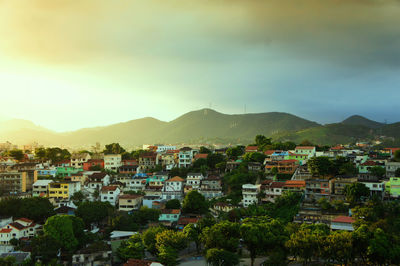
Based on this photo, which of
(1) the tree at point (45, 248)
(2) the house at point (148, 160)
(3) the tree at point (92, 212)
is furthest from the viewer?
(2) the house at point (148, 160)

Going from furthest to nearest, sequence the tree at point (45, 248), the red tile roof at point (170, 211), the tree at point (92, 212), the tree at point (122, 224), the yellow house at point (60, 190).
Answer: the yellow house at point (60, 190), the red tile roof at point (170, 211), the tree at point (92, 212), the tree at point (122, 224), the tree at point (45, 248)

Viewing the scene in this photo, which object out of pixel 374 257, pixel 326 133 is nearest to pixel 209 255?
pixel 374 257

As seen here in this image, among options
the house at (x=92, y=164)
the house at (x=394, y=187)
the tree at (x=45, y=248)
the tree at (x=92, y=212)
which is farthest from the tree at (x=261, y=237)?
the house at (x=92, y=164)

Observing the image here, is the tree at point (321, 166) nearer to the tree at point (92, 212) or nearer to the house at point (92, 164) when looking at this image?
the tree at point (92, 212)

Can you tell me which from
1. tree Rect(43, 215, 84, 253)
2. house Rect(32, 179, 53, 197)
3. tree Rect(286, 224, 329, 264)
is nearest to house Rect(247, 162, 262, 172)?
tree Rect(286, 224, 329, 264)

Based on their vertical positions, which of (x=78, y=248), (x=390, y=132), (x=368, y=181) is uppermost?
(x=390, y=132)

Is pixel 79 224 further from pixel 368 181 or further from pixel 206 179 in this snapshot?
pixel 368 181

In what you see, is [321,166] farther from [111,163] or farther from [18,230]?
[18,230]
